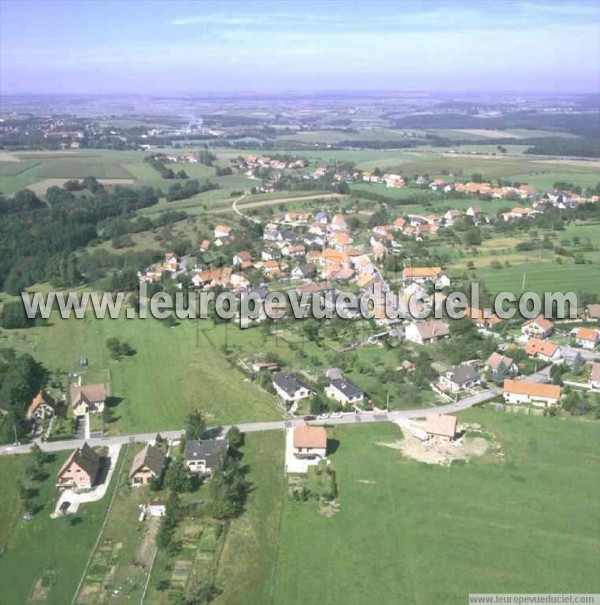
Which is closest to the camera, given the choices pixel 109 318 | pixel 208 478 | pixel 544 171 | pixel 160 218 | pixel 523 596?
pixel 523 596

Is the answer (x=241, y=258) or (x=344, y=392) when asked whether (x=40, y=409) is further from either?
(x=241, y=258)

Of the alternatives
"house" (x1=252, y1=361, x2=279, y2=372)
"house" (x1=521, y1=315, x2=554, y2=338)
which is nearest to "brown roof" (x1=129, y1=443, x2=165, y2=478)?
"house" (x1=252, y1=361, x2=279, y2=372)

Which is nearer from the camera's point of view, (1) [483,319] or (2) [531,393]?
(2) [531,393]

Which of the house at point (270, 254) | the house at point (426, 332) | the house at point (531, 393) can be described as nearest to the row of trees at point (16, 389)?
the house at point (426, 332)

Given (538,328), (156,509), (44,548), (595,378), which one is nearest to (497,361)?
A: (595,378)

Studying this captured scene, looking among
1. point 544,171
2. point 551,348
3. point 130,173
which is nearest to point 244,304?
point 551,348

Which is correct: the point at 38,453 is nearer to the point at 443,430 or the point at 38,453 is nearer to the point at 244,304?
the point at 443,430
